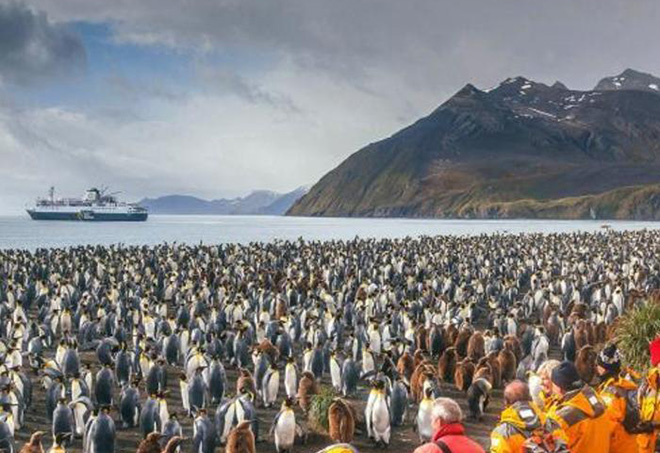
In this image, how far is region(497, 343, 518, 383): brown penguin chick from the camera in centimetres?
1678

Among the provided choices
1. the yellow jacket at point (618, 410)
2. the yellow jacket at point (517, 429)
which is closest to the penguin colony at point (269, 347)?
the yellow jacket at point (517, 429)

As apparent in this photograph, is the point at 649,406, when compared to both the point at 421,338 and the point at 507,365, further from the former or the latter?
the point at 421,338

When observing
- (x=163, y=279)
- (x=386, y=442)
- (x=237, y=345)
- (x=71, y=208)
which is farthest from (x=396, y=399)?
(x=71, y=208)

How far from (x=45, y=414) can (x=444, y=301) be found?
48.4ft

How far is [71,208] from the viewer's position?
188 metres

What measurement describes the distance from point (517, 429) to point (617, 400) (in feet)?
6.17

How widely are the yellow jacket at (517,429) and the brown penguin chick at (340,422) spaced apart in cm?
734

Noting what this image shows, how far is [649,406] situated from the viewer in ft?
22.9

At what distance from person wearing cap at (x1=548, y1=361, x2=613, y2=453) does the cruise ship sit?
7323 inches

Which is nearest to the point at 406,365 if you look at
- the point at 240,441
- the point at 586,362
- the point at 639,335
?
the point at 586,362

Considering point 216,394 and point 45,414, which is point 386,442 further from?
point 45,414

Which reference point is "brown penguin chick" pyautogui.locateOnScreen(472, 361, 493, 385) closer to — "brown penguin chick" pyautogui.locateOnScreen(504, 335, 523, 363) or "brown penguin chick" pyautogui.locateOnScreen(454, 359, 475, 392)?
"brown penguin chick" pyautogui.locateOnScreen(454, 359, 475, 392)

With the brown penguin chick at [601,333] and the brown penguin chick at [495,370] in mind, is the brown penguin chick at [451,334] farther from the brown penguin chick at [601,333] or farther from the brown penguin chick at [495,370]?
the brown penguin chick at [601,333]

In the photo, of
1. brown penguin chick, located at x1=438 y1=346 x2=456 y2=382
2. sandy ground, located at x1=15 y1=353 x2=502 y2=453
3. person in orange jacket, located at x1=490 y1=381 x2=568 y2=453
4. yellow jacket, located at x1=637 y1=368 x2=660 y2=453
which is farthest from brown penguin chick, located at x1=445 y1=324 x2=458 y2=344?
person in orange jacket, located at x1=490 y1=381 x2=568 y2=453
